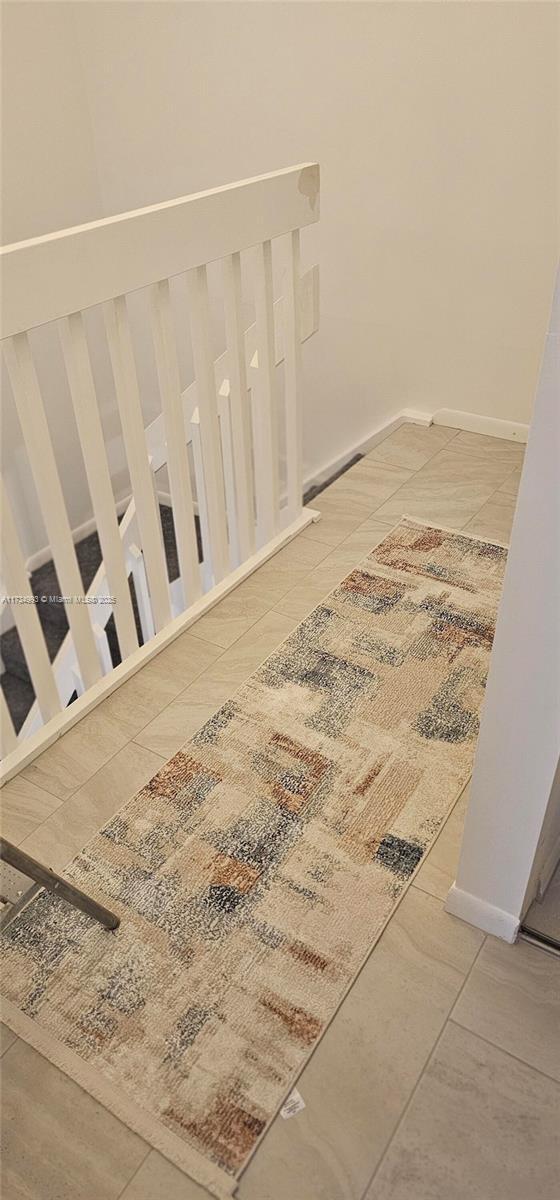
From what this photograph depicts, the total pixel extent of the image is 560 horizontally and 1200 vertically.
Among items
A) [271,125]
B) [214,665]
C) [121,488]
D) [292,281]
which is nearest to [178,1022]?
[214,665]

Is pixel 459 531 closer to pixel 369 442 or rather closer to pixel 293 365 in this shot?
pixel 293 365

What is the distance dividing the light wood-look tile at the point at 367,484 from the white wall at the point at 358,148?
1.61 feet

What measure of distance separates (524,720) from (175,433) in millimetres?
1131

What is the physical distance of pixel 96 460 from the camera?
1.70 m

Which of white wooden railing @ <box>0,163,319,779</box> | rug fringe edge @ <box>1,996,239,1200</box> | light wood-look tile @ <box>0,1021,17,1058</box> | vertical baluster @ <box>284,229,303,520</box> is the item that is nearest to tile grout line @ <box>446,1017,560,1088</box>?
rug fringe edge @ <box>1,996,239,1200</box>

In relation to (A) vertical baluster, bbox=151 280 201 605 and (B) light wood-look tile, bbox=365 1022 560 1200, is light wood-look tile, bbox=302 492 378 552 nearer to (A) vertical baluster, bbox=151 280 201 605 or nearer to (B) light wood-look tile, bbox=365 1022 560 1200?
(A) vertical baluster, bbox=151 280 201 605

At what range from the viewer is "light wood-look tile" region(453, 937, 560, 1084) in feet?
3.94

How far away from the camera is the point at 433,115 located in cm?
257

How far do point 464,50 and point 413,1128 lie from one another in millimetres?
2696

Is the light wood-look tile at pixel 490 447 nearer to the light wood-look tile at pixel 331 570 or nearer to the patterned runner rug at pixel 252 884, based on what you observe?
the light wood-look tile at pixel 331 570

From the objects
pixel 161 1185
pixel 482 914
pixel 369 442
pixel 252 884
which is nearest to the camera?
pixel 161 1185

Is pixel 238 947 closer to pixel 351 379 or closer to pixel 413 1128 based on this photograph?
pixel 413 1128

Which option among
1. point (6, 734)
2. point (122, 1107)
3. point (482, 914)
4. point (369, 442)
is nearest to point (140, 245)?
point (6, 734)

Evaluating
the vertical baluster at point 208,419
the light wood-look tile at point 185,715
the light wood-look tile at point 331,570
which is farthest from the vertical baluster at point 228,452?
the light wood-look tile at point 185,715
